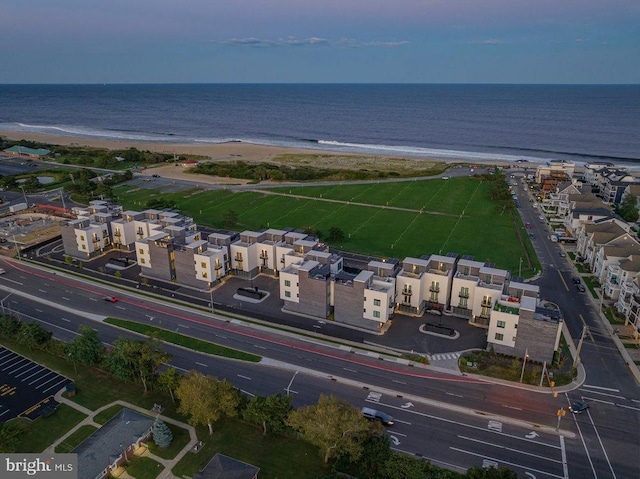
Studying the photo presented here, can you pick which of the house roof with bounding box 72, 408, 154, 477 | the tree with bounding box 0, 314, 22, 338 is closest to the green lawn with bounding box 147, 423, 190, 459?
the house roof with bounding box 72, 408, 154, 477

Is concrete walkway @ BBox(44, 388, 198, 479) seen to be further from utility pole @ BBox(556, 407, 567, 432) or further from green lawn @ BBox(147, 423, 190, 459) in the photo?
utility pole @ BBox(556, 407, 567, 432)

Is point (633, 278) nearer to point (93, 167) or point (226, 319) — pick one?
point (226, 319)

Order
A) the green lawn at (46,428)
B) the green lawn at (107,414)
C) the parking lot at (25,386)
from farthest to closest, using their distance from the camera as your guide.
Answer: the parking lot at (25,386), the green lawn at (107,414), the green lawn at (46,428)

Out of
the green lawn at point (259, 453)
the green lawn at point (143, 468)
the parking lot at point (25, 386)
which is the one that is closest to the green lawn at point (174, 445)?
the green lawn at point (143, 468)

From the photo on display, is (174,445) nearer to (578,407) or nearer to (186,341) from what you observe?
(186,341)

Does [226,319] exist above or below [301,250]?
below

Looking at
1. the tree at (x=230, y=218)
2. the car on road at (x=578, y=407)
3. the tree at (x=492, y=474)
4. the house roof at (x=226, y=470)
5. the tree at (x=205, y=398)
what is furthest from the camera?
the tree at (x=230, y=218)

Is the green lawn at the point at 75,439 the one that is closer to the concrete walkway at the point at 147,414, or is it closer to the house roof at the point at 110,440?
the concrete walkway at the point at 147,414

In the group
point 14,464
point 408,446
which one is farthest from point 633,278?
point 14,464
